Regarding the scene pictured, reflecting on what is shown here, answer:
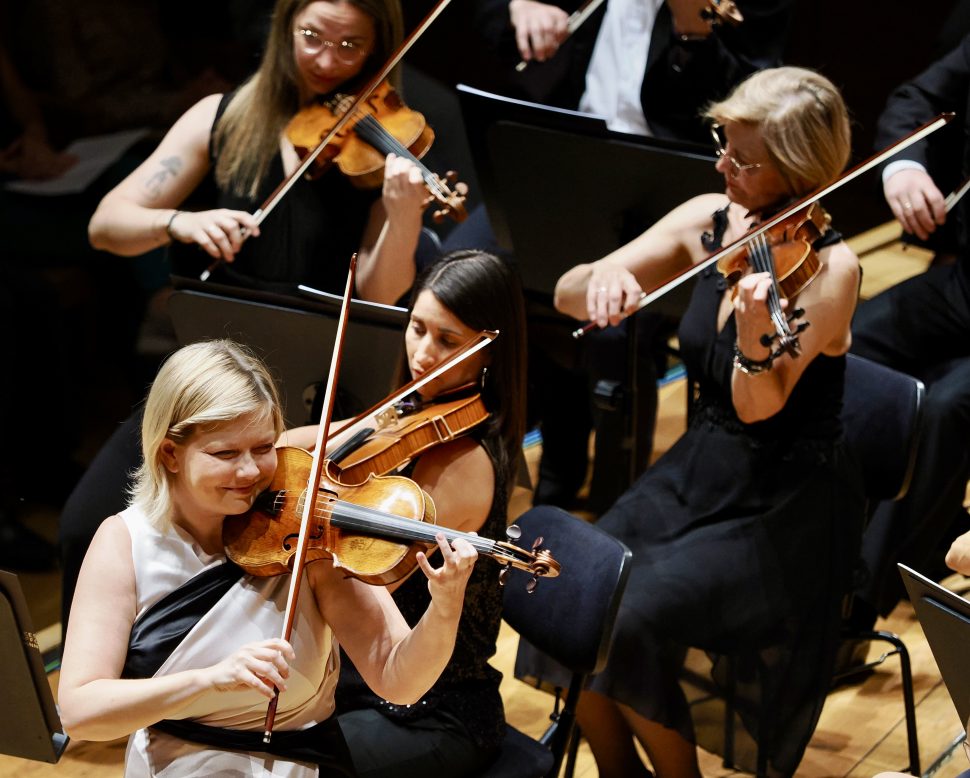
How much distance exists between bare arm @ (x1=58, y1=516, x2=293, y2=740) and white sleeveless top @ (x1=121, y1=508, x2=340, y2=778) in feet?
0.10

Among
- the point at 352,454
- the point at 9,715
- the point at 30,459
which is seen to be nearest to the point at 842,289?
the point at 352,454

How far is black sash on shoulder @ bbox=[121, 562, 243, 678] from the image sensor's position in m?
1.67

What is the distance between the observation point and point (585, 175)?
2742mm

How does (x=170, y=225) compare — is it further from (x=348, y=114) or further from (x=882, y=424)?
(x=882, y=424)

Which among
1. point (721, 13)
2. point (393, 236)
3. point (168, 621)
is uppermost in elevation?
point (721, 13)

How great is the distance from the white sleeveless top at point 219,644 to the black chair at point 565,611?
0.43m

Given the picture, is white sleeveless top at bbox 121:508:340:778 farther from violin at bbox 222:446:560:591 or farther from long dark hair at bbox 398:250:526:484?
long dark hair at bbox 398:250:526:484

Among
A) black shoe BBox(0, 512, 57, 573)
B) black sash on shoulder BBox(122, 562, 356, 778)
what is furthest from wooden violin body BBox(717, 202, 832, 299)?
black shoe BBox(0, 512, 57, 573)

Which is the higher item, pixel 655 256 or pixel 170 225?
pixel 655 256

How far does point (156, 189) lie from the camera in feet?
9.26

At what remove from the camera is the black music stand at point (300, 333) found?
2.24 meters

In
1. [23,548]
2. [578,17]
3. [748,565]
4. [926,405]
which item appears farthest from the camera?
[578,17]

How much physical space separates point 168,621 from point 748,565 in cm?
124

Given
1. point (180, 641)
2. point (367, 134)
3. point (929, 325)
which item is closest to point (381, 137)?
point (367, 134)
